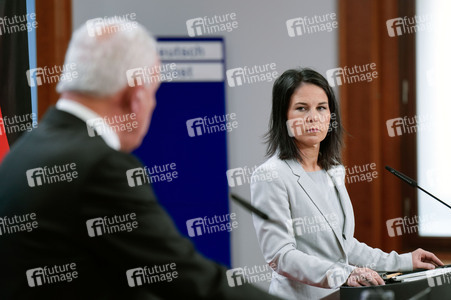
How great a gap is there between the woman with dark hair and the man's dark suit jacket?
2.11 ft

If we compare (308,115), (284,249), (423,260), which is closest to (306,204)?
(284,249)

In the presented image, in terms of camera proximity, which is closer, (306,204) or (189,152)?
(306,204)

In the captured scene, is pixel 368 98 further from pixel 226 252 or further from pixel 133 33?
pixel 133 33

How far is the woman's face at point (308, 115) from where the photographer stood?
2049 mm

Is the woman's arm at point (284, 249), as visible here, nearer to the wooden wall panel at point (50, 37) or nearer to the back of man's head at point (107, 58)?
the back of man's head at point (107, 58)

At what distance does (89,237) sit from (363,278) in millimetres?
837

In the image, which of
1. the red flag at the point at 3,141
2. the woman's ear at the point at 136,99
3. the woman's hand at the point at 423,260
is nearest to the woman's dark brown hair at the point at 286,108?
the woman's hand at the point at 423,260

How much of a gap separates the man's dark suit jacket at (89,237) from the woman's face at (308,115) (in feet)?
2.85

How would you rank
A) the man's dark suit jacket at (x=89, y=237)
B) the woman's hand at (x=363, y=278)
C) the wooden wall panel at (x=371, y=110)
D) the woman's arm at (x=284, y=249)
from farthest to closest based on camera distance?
the wooden wall panel at (x=371, y=110)
the woman's arm at (x=284, y=249)
the woman's hand at (x=363, y=278)
the man's dark suit jacket at (x=89, y=237)

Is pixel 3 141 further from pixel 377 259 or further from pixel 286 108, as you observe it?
pixel 377 259

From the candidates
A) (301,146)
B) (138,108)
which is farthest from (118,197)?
(301,146)

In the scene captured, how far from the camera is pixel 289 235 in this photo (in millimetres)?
1929

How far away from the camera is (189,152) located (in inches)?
141

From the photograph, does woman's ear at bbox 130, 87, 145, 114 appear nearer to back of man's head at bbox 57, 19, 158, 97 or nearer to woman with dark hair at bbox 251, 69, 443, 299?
back of man's head at bbox 57, 19, 158, 97
